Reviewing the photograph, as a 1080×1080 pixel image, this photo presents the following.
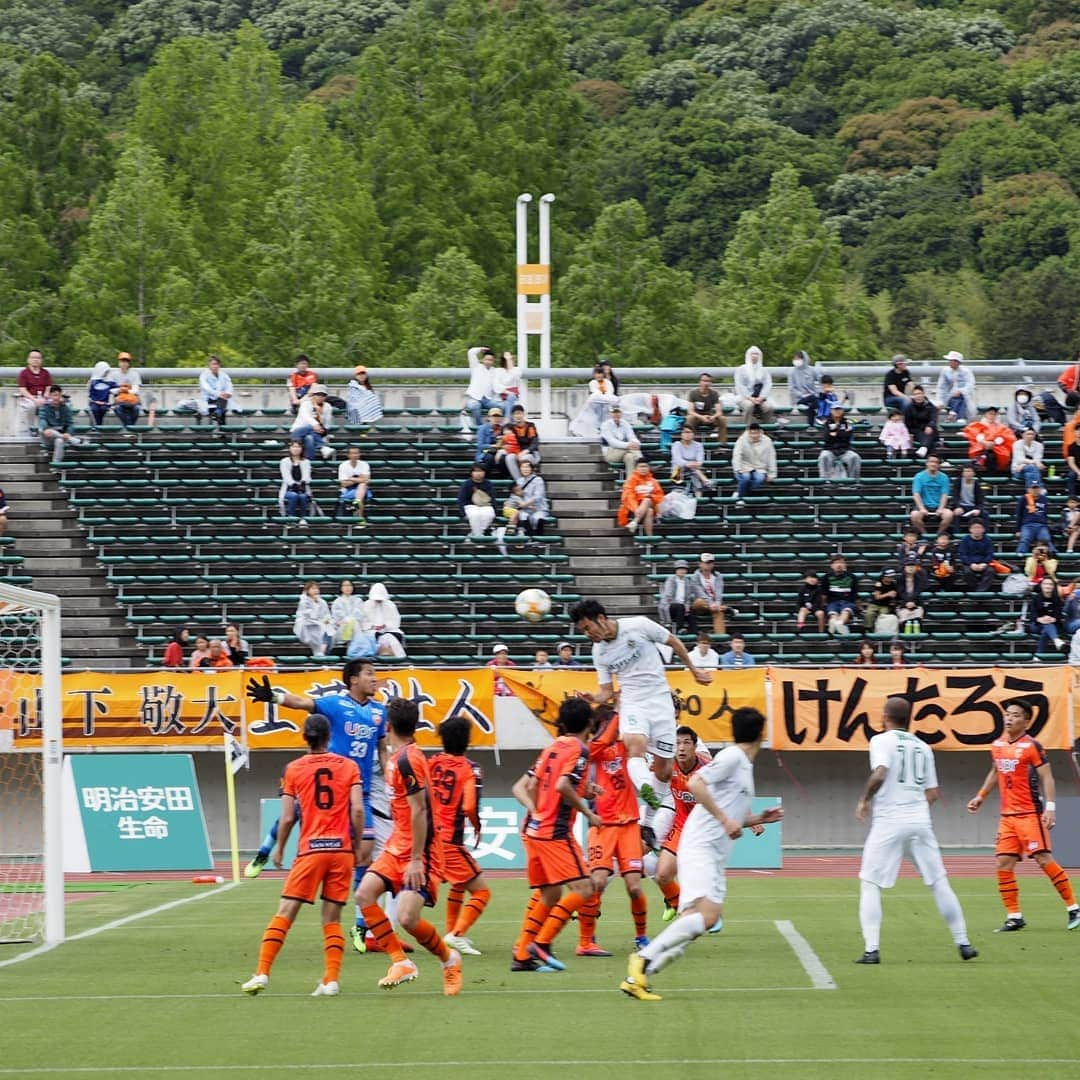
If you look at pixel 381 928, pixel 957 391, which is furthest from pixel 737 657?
pixel 381 928

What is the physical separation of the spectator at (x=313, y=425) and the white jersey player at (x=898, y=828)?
1988cm

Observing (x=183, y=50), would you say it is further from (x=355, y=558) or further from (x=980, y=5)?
(x=980, y=5)

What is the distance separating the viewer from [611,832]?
14.8 meters

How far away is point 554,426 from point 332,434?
3.97 m

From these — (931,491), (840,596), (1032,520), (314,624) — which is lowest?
(314,624)

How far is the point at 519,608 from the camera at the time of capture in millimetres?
29312

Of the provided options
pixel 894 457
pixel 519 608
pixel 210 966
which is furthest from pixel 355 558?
pixel 210 966

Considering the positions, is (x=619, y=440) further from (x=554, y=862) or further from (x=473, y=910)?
(x=554, y=862)

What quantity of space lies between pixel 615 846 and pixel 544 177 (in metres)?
59.4

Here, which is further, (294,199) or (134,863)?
(294,199)

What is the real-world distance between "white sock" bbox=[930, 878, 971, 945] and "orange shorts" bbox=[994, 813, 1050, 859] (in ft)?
8.82

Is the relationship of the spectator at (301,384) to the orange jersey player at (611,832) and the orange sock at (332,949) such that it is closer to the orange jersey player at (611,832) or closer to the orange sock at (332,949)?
the orange jersey player at (611,832)

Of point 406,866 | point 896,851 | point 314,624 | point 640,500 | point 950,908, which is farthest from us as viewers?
point 640,500

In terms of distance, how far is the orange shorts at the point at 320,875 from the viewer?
12523 millimetres
